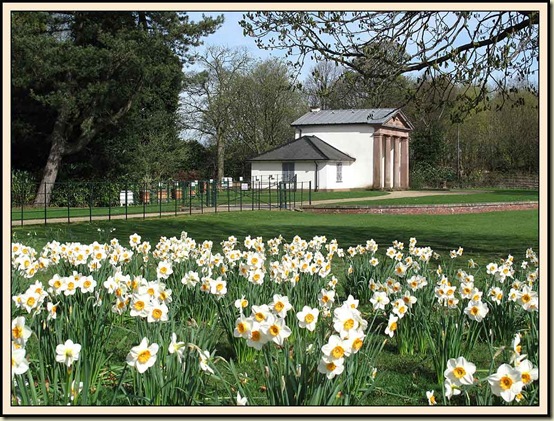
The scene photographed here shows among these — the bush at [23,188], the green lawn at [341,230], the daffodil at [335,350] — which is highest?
the bush at [23,188]

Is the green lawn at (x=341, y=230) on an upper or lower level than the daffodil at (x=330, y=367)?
lower

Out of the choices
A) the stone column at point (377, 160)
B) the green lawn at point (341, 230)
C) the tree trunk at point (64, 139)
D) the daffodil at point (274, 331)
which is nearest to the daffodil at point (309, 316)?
the daffodil at point (274, 331)

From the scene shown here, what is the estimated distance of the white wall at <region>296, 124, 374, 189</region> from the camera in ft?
149

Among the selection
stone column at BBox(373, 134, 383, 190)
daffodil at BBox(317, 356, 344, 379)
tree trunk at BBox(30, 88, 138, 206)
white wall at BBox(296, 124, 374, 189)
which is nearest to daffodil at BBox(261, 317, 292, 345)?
daffodil at BBox(317, 356, 344, 379)

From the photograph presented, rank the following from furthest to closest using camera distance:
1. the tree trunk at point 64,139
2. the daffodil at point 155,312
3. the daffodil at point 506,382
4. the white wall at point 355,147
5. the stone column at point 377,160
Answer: the white wall at point 355,147 < the stone column at point 377,160 < the tree trunk at point 64,139 < the daffodil at point 155,312 < the daffodil at point 506,382

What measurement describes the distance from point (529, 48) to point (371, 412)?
703 cm

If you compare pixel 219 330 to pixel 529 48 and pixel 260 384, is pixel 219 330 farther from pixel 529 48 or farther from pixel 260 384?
pixel 529 48

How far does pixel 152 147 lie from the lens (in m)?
30.3

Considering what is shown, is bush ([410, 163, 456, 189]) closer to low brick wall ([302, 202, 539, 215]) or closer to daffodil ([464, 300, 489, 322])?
low brick wall ([302, 202, 539, 215])

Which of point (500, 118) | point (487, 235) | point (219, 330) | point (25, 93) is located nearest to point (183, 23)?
point (25, 93)

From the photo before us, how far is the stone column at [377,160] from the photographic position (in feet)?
148

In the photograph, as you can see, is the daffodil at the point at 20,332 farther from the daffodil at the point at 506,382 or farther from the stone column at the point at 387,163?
the stone column at the point at 387,163

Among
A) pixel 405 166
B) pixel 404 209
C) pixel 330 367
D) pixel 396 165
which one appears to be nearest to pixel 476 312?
pixel 330 367

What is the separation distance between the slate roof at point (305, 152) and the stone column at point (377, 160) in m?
1.52
